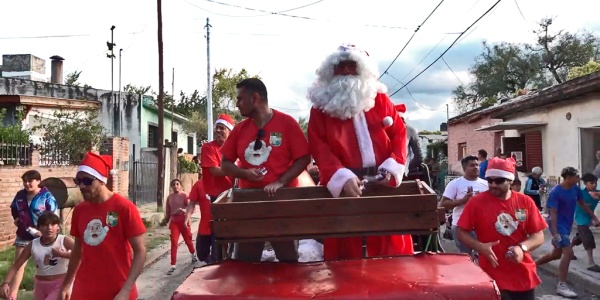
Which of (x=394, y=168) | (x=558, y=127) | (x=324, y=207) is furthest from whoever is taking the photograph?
(x=558, y=127)

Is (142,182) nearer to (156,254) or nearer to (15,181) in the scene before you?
(15,181)

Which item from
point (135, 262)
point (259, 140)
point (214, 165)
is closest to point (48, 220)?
point (135, 262)

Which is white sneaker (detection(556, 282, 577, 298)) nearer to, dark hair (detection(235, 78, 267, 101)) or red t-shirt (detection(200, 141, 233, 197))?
red t-shirt (detection(200, 141, 233, 197))

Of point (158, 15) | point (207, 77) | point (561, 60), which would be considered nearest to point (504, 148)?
point (158, 15)

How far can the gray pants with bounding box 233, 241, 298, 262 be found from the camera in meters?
3.58

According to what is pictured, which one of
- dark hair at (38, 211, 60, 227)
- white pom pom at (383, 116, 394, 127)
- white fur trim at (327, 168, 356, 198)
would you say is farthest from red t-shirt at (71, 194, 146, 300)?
white pom pom at (383, 116, 394, 127)

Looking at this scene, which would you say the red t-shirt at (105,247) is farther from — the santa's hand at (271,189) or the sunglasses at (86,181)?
the santa's hand at (271,189)

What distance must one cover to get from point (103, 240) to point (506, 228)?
304 centimetres

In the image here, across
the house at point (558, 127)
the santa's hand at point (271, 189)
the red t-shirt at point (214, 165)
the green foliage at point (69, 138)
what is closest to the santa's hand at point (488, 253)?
the santa's hand at point (271, 189)

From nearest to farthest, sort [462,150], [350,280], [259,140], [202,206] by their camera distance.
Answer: [350,280] → [259,140] → [202,206] → [462,150]

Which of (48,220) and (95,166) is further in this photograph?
(48,220)

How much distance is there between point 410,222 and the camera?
126 inches

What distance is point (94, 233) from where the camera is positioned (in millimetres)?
4082

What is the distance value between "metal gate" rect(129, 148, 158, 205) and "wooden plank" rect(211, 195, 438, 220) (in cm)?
1692
